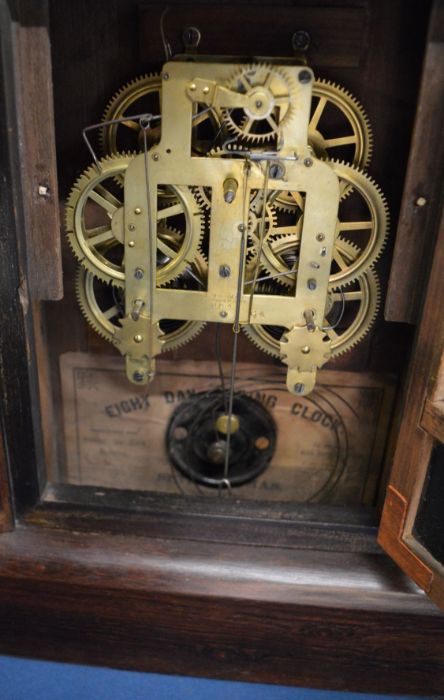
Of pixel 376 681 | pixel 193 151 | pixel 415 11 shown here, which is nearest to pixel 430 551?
pixel 376 681

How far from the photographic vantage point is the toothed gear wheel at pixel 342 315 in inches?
42.8

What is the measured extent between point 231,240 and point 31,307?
37cm

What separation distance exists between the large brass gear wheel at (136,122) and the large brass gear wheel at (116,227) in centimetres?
7

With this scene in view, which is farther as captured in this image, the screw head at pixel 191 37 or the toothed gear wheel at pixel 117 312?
the toothed gear wheel at pixel 117 312

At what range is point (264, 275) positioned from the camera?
1069mm

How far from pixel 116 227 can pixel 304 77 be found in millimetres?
374

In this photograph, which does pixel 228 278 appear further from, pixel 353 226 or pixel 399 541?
pixel 399 541

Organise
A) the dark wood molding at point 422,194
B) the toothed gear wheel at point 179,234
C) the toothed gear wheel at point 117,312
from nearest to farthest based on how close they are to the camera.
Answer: the dark wood molding at point 422,194, the toothed gear wheel at point 179,234, the toothed gear wheel at point 117,312

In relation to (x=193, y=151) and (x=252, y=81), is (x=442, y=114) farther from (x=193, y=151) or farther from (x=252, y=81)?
(x=193, y=151)

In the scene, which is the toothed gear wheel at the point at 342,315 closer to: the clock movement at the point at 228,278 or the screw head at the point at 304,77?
the clock movement at the point at 228,278

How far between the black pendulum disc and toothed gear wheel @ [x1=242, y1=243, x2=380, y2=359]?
0.22m

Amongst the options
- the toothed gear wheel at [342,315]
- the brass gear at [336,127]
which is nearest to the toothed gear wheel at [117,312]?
the toothed gear wheel at [342,315]

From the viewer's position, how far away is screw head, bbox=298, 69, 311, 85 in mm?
894

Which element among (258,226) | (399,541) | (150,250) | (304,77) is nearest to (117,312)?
(150,250)
